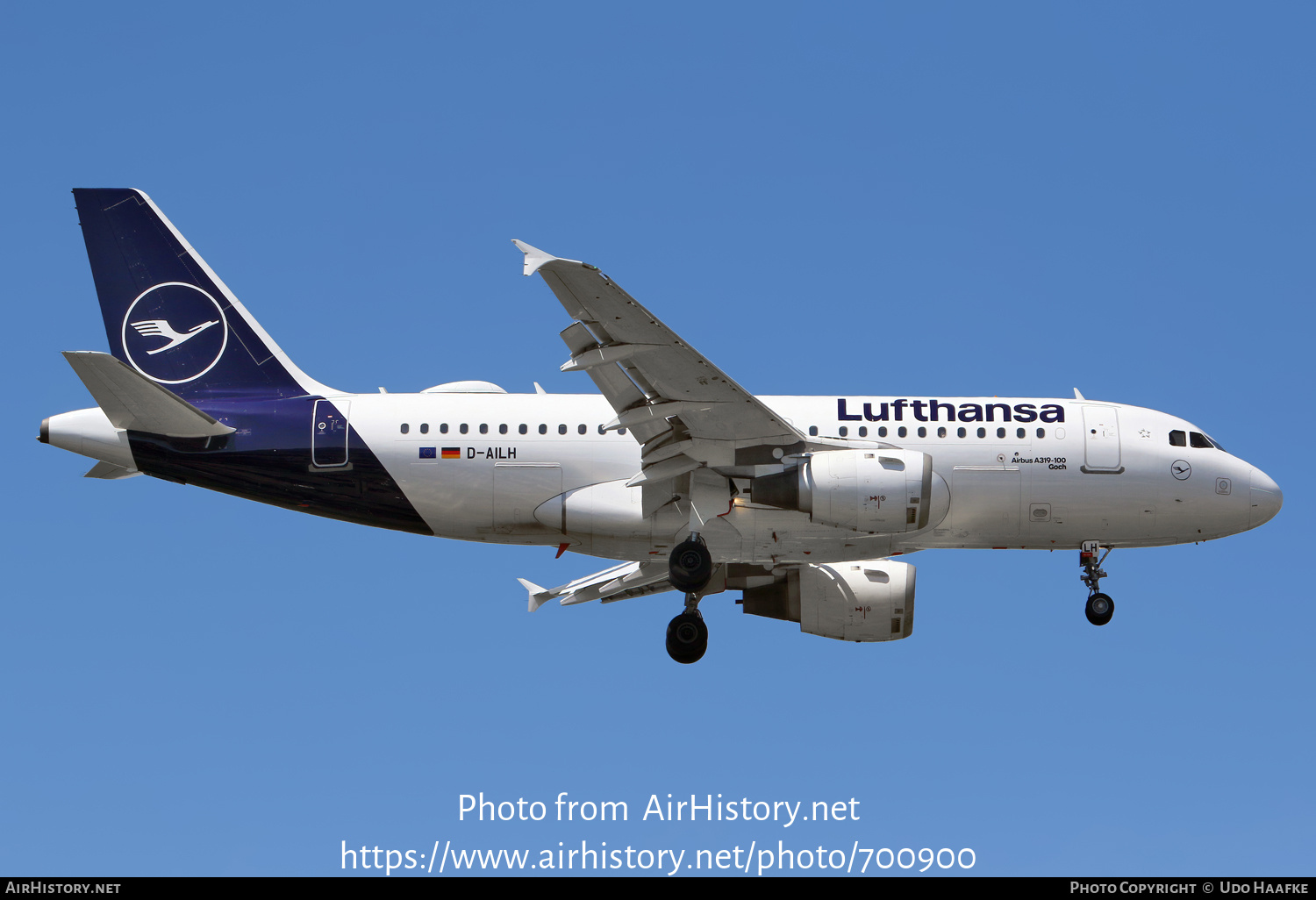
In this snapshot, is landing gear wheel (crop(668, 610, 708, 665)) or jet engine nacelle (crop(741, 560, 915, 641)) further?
jet engine nacelle (crop(741, 560, 915, 641))

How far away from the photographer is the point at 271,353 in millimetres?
28891

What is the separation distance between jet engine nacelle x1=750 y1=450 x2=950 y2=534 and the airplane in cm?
3

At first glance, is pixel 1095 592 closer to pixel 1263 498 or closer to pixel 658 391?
pixel 1263 498

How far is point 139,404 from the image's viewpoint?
26.4m

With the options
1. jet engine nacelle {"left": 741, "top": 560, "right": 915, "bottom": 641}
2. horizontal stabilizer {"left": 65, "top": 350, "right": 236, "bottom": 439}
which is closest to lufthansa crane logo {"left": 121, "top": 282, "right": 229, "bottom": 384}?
horizontal stabilizer {"left": 65, "top": 350, "right": 236, "bottom": 439}

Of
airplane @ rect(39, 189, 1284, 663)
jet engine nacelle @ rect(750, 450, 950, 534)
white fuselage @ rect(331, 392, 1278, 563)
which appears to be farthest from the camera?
white fuselage @ rect(331, 392, 1278, 563)

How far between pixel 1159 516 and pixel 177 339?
19514 millimetres

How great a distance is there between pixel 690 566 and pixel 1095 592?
28.5ft

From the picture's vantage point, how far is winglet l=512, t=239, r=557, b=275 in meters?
21.8

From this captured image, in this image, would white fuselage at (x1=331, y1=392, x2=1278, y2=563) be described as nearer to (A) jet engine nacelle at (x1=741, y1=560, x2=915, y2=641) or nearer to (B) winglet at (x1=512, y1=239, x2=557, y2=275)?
(A) jet engine nacelle at (x1=741, y1=560, x2=915, y2=641)

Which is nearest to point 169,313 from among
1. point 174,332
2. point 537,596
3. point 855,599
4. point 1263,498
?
point 174,332

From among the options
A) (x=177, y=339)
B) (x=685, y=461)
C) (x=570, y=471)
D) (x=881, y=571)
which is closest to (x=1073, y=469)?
(x=881, y=571)
